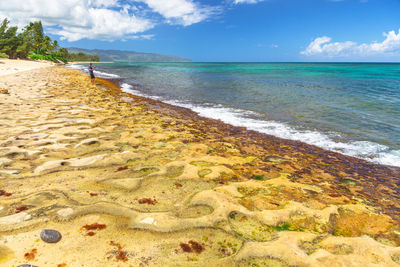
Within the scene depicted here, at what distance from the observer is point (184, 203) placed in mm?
3611

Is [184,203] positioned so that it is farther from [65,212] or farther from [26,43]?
[26,43]

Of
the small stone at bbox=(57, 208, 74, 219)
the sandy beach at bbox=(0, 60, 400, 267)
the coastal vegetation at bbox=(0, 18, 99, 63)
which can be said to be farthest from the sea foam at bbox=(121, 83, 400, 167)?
the coastal vegetation at bbox=(0, 18, 99, 63)

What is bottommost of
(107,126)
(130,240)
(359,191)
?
(359,191)

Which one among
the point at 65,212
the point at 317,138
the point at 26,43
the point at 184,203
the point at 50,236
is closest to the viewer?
the point at 50,236

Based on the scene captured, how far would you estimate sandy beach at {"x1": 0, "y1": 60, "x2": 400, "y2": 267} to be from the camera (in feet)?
8.43

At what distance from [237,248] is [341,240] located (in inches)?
63.0

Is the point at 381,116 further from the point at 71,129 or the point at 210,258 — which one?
the point at 71,129

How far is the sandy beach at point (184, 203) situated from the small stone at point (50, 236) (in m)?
0.07

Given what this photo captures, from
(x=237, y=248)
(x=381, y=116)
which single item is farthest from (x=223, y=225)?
(x=381, y=116)

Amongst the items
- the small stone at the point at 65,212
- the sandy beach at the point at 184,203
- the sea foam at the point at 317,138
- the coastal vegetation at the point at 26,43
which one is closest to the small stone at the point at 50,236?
the sandy beach at the point at 184,203

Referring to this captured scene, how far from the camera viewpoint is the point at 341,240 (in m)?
3.02

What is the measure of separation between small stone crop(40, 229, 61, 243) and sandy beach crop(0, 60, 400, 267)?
0.07m

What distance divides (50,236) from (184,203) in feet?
6.21

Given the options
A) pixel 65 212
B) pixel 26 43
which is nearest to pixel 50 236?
pixel 65 212
